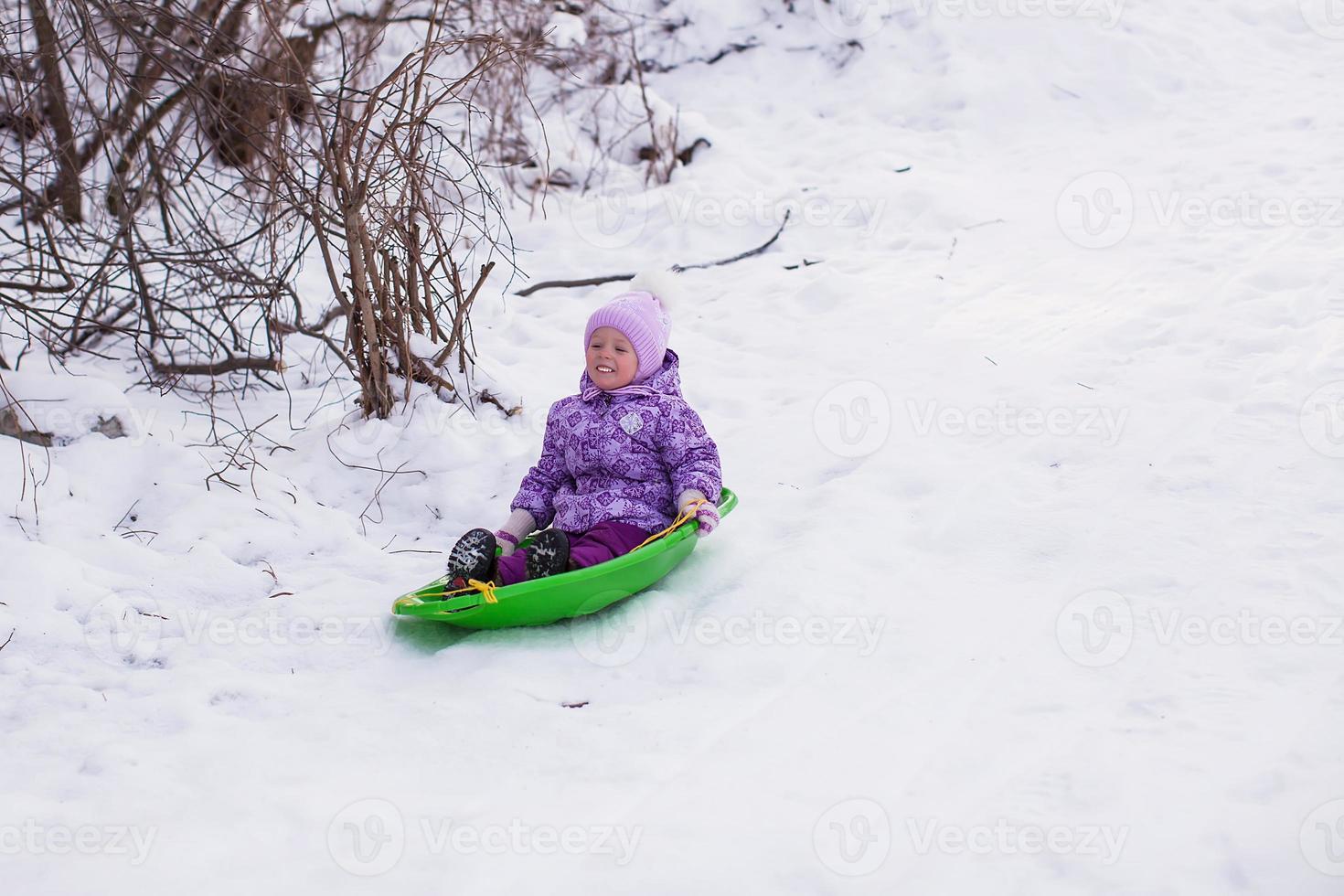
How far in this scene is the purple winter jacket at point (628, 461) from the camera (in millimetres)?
2684

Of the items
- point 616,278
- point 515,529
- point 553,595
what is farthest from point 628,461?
point 616,278

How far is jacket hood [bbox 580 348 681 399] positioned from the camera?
276cm

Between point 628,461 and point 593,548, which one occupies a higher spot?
point 628,461

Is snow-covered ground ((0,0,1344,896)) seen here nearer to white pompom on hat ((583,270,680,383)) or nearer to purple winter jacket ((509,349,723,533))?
purple winter jacket ((509,349,723,533))

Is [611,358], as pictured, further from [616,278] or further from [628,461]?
[616,278]

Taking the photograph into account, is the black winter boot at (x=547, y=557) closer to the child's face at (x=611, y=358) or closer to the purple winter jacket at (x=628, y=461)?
the purple winter jacket at (x=628, y=461)

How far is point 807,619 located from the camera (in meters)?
2.41

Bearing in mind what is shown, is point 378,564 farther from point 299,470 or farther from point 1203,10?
point 1203,10

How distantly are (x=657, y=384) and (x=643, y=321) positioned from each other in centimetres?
19

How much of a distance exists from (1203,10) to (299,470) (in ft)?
22.2

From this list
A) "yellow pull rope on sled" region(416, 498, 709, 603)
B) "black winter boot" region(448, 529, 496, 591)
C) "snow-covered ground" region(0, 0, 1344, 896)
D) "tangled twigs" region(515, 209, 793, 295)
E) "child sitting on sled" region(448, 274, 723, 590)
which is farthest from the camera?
"tangled twigs" region(515, 209, 793, 295)

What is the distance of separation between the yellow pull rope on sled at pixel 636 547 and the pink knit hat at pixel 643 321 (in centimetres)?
42

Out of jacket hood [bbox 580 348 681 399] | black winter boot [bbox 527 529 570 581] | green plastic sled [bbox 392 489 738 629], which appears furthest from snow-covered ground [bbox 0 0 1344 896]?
jacket hood [bbox 580 348 681 399]

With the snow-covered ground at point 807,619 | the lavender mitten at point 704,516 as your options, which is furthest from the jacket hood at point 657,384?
the snow-covered ground at point 807,619
